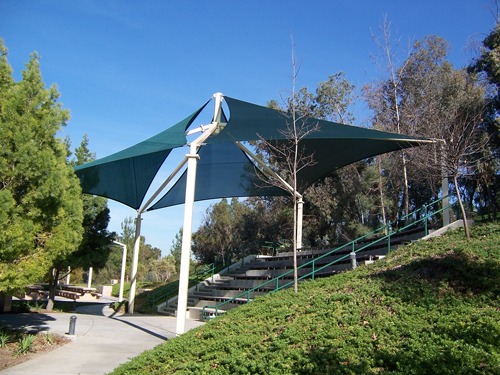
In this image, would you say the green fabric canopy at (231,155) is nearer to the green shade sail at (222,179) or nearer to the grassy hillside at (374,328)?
the green shade sail at (222,179)

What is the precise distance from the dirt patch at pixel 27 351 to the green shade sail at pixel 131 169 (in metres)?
5.73

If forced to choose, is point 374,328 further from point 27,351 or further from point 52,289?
point 52,289

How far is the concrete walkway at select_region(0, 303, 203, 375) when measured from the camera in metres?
7.98

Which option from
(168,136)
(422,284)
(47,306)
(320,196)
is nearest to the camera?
(422,284)

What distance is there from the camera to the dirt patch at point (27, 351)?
8420 millimetres

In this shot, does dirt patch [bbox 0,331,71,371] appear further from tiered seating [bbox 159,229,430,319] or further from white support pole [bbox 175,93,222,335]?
tiered seating [bbox 159,229,430,319]

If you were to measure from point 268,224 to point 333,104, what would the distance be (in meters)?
9.58

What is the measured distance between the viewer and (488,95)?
1931 centimetres

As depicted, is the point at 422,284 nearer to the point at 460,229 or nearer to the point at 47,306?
→ the point at 460,229

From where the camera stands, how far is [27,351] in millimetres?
9125

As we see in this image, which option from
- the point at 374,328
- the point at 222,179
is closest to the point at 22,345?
the point at 374,328

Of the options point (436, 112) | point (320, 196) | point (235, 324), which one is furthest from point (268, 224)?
point (235, 324)

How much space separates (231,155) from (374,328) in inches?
502

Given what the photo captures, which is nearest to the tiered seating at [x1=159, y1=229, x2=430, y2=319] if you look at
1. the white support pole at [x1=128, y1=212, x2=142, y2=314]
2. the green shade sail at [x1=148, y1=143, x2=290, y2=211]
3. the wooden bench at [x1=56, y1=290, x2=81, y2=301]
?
the white support pole at [x1=128, y1=212, x2=142, y2=314]
